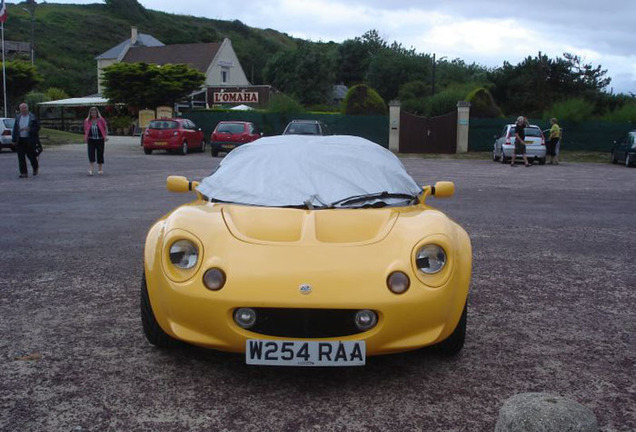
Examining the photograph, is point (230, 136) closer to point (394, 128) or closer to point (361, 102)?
point (394, 128)

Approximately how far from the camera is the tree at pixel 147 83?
38.9m

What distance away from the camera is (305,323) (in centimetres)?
320

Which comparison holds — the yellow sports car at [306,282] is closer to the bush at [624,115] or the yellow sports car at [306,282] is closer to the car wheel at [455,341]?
the car wheel at [455,341]

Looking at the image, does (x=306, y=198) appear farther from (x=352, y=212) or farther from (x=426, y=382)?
(x=426, y=382)

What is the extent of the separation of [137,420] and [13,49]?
282 ft

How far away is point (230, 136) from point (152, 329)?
79.2 feet

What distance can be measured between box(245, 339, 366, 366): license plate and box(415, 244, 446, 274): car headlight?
543mm

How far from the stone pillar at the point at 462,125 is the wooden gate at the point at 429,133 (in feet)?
0.68

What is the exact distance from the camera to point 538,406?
8.07ft

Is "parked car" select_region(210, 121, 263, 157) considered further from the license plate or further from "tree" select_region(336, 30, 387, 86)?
"tree" select_region(336, 30, 387, 86)

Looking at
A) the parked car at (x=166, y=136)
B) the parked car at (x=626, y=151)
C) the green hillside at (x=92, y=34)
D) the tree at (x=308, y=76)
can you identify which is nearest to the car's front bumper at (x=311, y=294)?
the parked car at (x=626, y=151)

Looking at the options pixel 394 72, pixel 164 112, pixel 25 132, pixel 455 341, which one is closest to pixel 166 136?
pixel 164 112

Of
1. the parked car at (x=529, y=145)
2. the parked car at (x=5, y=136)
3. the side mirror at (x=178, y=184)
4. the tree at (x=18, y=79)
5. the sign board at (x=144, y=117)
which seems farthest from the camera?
the tree at (x=18, y=79)

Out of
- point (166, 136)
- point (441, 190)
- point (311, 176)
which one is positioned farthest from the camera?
point (166, 136)
